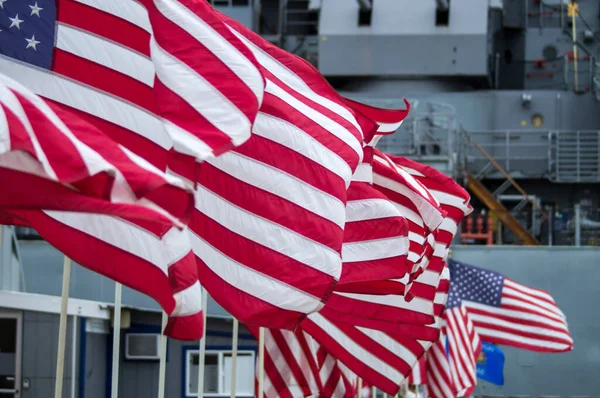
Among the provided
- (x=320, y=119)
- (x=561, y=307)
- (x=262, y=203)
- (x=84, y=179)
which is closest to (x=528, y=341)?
(x=561, y=307)

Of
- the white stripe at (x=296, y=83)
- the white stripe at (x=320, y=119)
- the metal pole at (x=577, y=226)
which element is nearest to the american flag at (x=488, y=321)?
the metal pole at (x=577, y=226)

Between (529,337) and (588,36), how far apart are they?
527 inches

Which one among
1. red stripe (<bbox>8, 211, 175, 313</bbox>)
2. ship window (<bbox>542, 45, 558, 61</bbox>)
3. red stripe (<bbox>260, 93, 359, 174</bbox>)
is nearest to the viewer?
red stripe (<bbox>8, 211, 175, 313</bbox>)

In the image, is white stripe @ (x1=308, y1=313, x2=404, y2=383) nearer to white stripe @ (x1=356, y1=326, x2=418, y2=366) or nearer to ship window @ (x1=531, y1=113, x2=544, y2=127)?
white stripe @ (x1=356, y1=326, x2=418, y2=366)

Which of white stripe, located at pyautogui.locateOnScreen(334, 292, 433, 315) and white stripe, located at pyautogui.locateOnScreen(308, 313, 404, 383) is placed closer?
white stripe, located at pyautogui.locateOnScreen(334, 292, 433, 315)

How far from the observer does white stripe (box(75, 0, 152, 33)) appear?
335 inches

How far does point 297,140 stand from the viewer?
949 cm

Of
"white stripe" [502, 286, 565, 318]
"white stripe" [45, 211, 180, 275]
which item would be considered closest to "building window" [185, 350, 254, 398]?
"white stripe" [502, 286, 565, 318]

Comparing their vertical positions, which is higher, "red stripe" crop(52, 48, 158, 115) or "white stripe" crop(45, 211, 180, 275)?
"red stripe" crop(52, 48, 158, 115)

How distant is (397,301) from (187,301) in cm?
657

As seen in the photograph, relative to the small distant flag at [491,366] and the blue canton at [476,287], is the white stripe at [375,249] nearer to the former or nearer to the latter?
the blue canton at [476,287]

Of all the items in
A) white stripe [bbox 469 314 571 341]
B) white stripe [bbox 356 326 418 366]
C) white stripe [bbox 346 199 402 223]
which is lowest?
white stripe [bbox 356 326 418 366]

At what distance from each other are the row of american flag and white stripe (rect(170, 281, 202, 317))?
1 cm

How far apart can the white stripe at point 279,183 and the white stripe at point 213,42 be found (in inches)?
41.2
